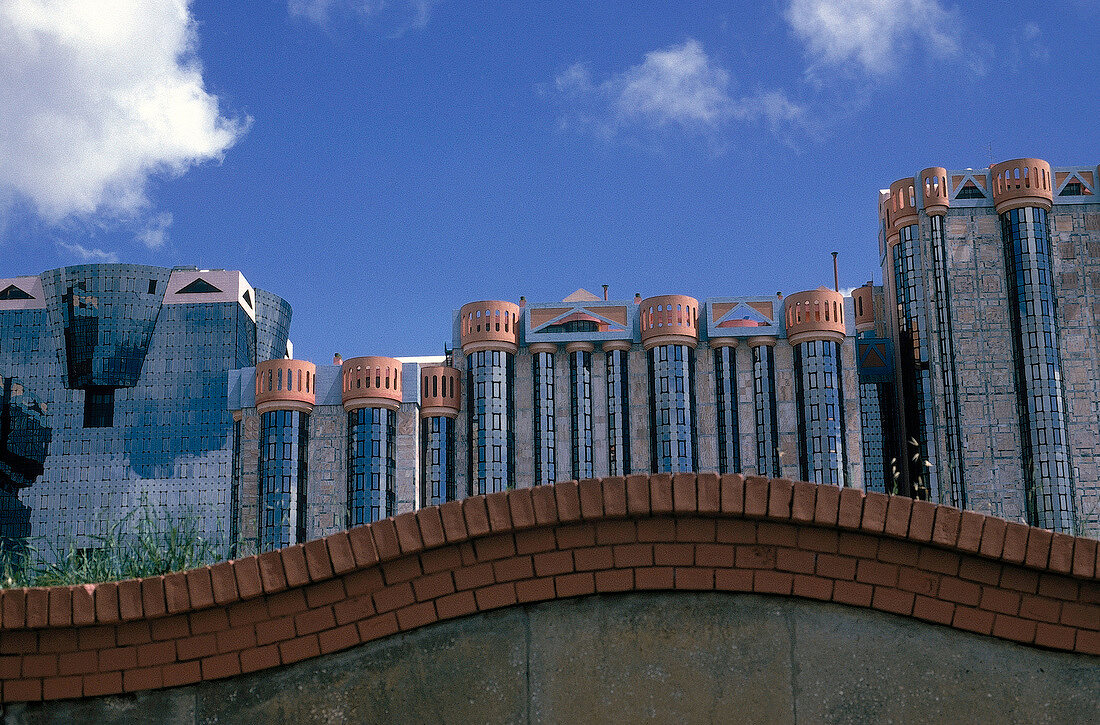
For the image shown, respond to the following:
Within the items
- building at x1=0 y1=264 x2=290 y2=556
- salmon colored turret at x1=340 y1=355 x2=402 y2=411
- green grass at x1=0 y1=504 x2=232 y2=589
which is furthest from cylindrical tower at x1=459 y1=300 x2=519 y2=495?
green grass at x1=0 y1=504 x2=232 y2=589

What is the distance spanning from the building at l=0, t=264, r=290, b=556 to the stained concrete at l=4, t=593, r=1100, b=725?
215 feet

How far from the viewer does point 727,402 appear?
4694 centimetres

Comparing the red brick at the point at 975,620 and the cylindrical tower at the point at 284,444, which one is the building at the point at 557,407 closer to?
the cylindrical tower at the point at 284,444

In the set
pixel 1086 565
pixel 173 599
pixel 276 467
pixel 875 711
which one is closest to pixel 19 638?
pixel 173 599

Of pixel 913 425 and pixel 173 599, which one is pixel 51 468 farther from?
pixel 173 599

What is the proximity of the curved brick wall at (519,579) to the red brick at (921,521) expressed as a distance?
0.01m

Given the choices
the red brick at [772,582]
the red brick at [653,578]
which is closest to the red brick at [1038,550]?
the red brick at [772,582]

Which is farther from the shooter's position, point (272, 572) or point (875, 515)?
point (272, 572)

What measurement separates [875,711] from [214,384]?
7022cm

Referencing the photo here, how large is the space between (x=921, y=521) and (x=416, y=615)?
2.53 meters

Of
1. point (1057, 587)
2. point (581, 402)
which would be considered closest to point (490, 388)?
point (581, 402)

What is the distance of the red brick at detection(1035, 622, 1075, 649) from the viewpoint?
5539 millimetres

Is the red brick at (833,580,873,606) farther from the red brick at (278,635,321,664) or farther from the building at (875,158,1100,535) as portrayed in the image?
the building at (875,158,1100,535)

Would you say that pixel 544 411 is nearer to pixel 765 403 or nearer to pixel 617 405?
pixel 617 405
